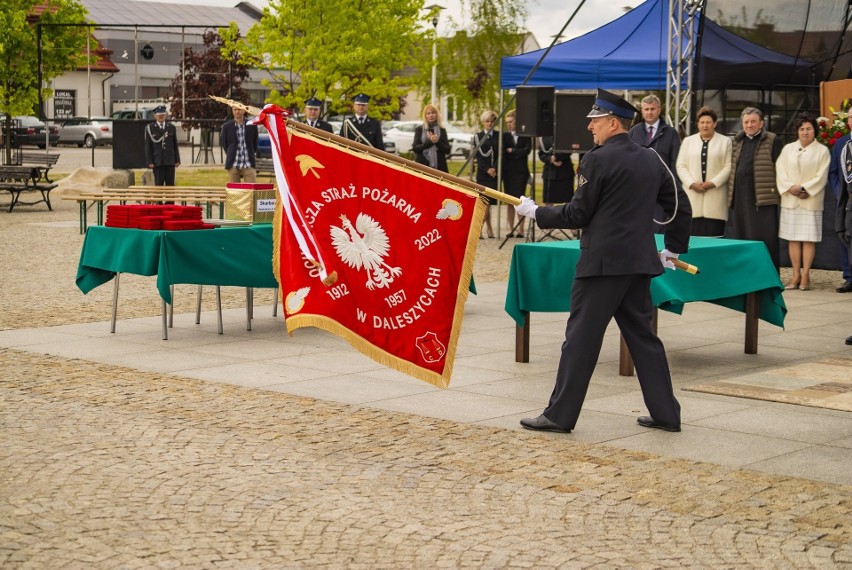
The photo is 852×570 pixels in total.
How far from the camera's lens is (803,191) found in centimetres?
1563

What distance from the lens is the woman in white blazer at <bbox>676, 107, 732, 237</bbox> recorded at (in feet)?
49.9

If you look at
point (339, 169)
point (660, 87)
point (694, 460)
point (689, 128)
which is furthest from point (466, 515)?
point (660, 87)

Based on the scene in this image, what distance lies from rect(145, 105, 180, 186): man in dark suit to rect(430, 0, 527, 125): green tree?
82.0ft

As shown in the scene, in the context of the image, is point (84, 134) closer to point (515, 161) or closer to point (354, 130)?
point (515, 161)

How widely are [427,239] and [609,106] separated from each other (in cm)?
130

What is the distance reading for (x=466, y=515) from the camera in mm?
5977

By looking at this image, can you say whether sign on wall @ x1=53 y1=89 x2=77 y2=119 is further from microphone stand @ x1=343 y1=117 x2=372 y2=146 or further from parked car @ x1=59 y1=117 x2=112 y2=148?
microphone stand @ x1=343 y1=117 x2=372 y2=146

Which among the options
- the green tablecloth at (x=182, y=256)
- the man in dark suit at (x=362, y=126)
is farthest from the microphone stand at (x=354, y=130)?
the green tablecloth at (x=182, y=256)

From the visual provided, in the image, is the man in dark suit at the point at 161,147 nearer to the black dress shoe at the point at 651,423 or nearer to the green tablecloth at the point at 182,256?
the green tablecloth at the point at 182,256

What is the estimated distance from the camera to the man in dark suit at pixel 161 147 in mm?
25406

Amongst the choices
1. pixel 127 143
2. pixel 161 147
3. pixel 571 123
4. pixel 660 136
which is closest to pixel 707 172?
pixel 660 136

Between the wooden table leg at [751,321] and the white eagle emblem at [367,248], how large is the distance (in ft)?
12.9

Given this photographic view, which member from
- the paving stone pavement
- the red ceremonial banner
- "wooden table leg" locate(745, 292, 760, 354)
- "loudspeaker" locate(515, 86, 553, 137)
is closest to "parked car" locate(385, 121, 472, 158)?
"loudspeaker" locate(515, 86, 553, 137)

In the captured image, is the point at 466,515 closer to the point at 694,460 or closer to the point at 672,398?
the point at 694,460
